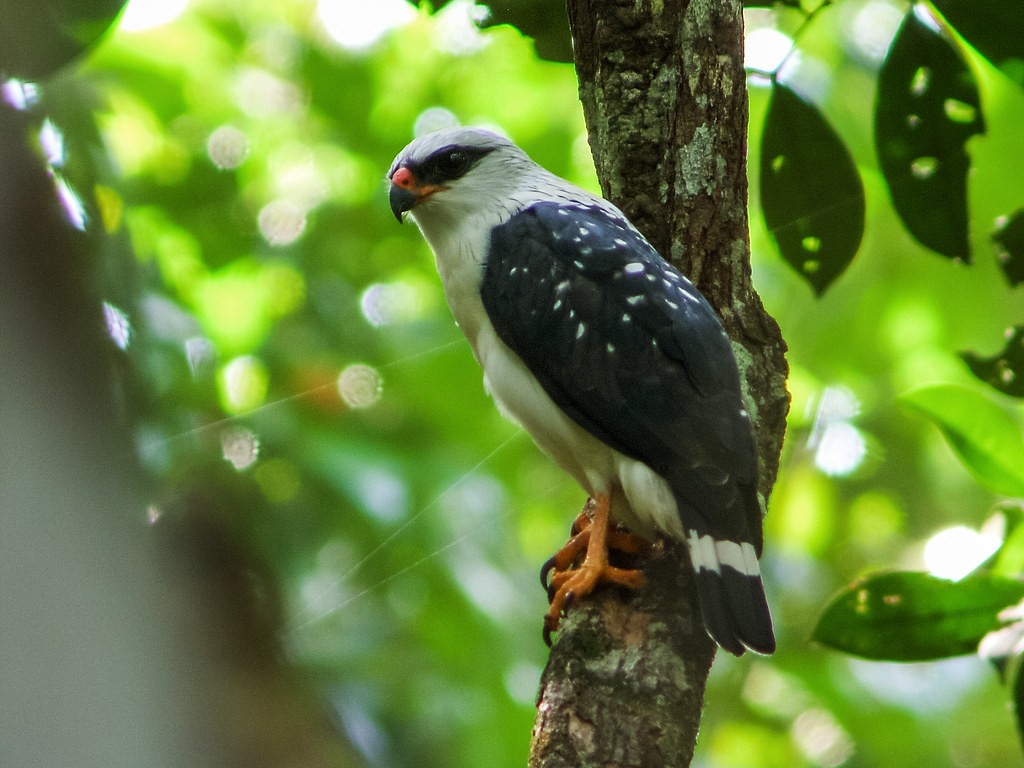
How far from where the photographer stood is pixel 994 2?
347 cm

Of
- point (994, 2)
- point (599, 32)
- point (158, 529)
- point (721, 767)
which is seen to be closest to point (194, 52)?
point (599, 32)

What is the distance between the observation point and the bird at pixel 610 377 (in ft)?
9.43

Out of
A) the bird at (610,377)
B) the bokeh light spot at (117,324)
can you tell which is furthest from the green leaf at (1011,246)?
the bokeh light spot at (117,324)

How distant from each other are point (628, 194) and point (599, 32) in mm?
481

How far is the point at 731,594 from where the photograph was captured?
274cm

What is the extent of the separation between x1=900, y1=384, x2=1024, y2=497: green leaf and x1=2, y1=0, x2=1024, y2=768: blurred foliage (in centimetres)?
5

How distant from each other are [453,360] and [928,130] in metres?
2.27

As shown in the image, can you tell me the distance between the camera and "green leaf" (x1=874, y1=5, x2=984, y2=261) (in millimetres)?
3719

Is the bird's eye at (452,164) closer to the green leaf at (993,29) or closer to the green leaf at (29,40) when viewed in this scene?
the green leaf at (29,40)

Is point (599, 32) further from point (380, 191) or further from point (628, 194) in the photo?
point (380, 191)

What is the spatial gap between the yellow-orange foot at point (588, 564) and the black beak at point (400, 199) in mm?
1070

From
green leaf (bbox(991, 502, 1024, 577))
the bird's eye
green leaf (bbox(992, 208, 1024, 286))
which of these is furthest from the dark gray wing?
green leaf (bbox(992, 208, 1024, 286))

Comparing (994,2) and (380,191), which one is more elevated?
(994,2)

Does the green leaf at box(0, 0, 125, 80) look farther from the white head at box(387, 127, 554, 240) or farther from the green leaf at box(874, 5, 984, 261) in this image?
the green leaf at box(874, 5, 984, 261)
